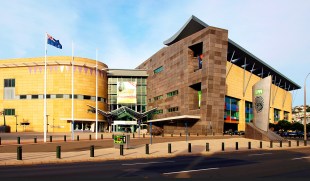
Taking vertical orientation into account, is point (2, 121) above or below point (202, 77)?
below

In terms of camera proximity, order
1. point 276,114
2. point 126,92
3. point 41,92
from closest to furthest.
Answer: point 41,92
point 126,92
point 276,114

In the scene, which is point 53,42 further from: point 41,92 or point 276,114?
point 276,114

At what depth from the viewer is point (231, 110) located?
3000 inches

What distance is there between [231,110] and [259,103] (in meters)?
35.2

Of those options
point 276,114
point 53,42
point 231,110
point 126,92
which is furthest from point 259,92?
point 276,114

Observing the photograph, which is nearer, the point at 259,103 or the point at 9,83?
the point at 259,103

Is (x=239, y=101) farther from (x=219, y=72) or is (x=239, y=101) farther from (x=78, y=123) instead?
(x=78, y=123)

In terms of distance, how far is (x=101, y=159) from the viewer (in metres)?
19.3

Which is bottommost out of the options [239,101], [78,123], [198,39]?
[78,123]

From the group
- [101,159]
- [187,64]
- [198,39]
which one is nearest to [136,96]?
[187,64]

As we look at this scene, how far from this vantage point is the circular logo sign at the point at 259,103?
4097 centimetres

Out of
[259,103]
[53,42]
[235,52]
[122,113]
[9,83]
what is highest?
[235,52]

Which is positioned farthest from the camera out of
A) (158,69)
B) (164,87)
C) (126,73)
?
(126,73)

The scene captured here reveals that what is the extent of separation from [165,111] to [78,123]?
25044mm
